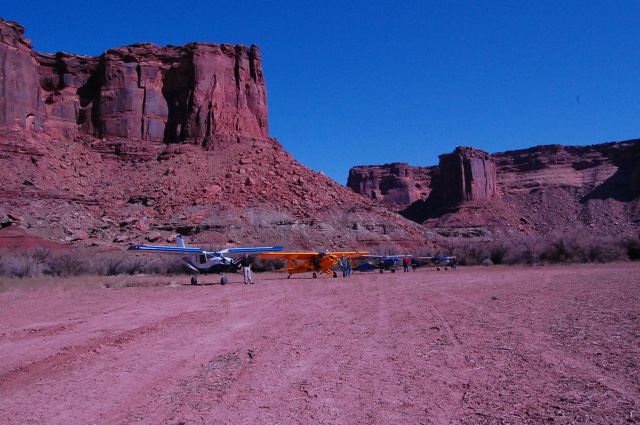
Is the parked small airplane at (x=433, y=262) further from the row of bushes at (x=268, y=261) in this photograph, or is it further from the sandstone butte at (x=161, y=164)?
the sandstone butte at (x=161, y=164)

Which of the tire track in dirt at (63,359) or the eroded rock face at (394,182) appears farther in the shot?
the eroded rock face at (394,182)

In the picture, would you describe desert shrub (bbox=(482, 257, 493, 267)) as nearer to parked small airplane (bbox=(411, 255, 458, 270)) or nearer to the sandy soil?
parked small airplane (bbox=(411, 255, 458, 270))

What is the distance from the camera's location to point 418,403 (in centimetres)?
516

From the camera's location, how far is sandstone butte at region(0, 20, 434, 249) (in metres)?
48.2

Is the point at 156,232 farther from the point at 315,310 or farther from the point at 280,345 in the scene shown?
the point at 280,345

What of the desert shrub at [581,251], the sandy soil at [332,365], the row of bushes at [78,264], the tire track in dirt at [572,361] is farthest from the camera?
the desert shrub at [581,251]

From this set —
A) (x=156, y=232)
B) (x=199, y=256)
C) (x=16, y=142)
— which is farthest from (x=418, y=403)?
(x=16, y=142)

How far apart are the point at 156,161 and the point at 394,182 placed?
90.4m

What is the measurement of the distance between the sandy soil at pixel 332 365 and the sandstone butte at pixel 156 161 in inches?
1390

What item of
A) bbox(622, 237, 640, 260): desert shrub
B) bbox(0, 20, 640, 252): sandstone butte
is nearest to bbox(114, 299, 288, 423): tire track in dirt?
bbox(0, 20, 640, 252): sandstone butte

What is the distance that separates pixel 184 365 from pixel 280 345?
5.90 feet

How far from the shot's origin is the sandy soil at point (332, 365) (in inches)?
196

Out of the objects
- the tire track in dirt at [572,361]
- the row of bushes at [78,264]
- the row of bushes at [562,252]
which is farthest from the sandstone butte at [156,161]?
the tire track in dirt at [572,361]

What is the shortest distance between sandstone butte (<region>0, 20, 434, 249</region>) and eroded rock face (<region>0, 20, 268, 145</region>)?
6.1 inches
